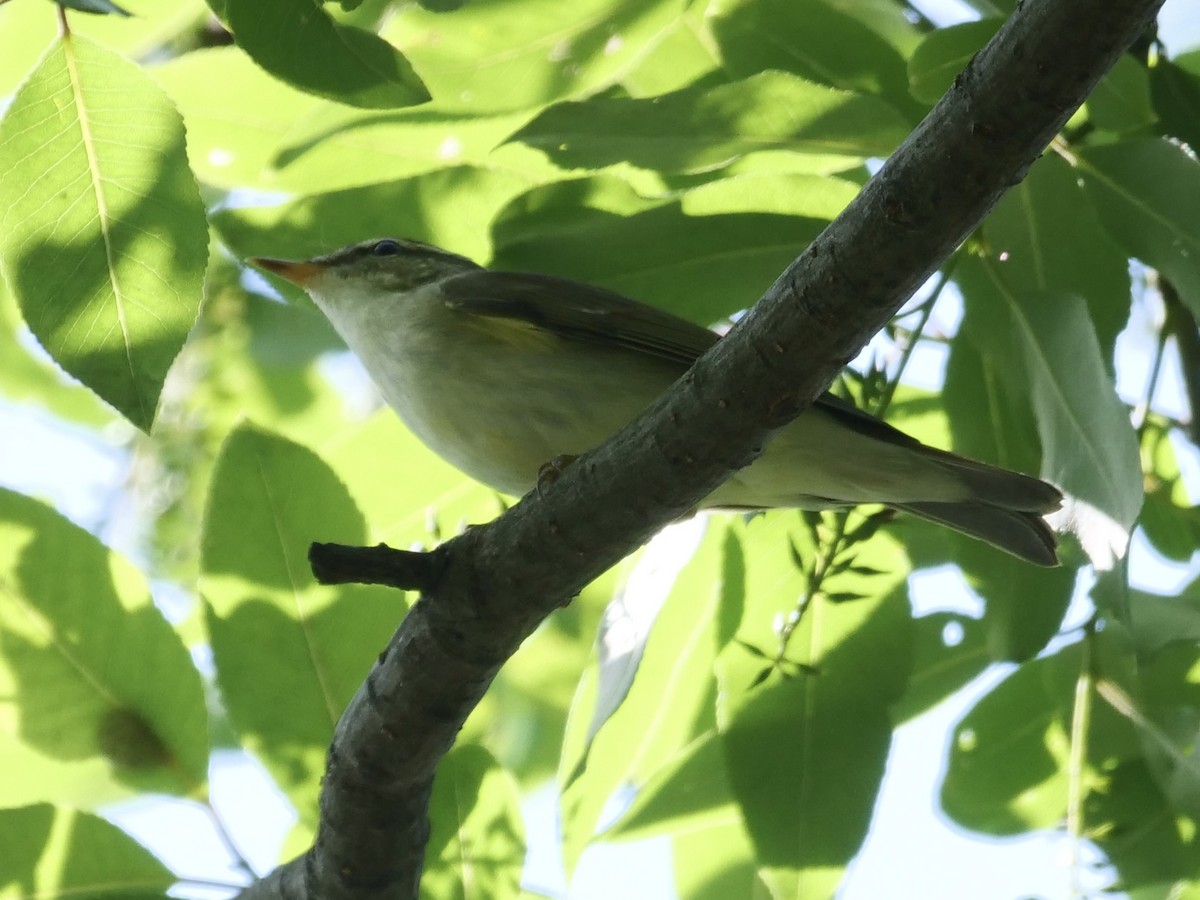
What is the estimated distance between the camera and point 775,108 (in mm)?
2510

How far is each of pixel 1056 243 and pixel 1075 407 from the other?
50 cm

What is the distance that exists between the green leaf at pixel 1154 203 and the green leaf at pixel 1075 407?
208 millimetres

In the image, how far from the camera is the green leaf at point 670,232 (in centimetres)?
255

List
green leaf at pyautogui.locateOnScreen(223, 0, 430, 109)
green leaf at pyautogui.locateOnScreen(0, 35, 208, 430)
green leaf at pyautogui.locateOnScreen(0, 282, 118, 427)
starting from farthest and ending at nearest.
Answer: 1. green leaf at pyautogui.locateOnScreen(0, 282, 118, 427)
2. green leaf at pyautogui.locateOnScreen(223, 0, 430, 109)
3. green leaf at pyautogui.locateOnScreen(0, 35, 208, 430)

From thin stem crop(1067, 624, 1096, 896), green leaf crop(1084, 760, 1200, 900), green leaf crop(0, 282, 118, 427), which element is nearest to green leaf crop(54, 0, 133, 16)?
thin stem crop(1067, 624, 1096, 896)

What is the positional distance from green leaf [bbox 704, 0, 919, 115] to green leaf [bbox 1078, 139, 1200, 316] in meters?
0.43

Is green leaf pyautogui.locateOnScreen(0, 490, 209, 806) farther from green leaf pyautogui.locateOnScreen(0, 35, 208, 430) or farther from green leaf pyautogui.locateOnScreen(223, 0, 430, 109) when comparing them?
green leaf pyautogui.locateOnScreen(223, 0, 430, 109)

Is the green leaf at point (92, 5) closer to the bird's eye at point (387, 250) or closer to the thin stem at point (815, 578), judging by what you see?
the thin stem at point (815, 578)

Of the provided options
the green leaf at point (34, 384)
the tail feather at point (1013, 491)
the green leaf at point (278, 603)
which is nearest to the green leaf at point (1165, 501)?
the tail feather at point (1013, 491)

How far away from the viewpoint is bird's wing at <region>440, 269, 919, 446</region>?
2711mm

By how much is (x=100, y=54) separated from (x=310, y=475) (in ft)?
2.60

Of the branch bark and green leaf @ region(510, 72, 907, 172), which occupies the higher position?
green leaf @ region(510, 72, 907, 172)

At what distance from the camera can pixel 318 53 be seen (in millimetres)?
2158

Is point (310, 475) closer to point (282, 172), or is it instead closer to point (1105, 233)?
point (282, 172)
